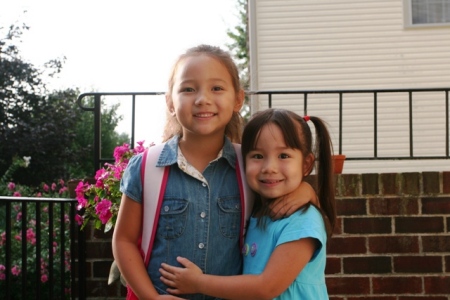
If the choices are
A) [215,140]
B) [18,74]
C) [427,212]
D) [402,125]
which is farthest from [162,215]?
[18,74]

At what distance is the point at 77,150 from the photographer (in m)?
16.4

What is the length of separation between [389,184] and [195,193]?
7.82 feet

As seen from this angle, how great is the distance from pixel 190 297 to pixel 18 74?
1389 cm

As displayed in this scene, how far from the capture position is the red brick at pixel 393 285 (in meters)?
4.31

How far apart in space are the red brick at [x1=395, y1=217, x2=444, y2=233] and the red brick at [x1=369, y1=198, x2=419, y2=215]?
0.04m

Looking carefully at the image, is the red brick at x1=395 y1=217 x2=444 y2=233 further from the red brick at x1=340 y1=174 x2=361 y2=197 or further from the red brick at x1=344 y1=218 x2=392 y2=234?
the red brick at x1=340 y1=174 x2=361 y2=197

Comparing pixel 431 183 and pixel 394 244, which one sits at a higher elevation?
pixel 431 183

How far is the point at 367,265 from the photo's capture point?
4.29 metres

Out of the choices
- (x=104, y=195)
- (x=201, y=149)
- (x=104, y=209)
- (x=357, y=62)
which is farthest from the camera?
(x=357, y=62)

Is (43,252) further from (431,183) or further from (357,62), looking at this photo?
(357,62)

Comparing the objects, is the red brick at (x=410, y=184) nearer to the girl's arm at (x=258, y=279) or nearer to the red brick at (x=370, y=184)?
the red brick at (x=370, y=184)

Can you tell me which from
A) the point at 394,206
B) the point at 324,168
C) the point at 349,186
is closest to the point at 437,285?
the point at 394,206

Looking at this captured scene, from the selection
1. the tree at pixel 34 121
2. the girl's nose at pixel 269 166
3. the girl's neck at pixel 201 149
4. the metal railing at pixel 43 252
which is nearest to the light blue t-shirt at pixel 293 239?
the girl's nose at pixel 269 166

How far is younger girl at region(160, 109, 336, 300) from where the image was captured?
2.05 m
